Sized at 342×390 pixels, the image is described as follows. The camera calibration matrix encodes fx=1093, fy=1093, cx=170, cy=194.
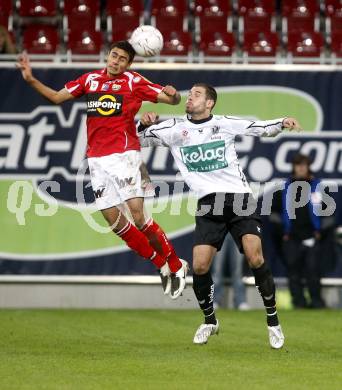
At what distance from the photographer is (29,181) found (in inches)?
617

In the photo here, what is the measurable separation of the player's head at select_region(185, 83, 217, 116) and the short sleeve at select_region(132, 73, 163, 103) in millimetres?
644

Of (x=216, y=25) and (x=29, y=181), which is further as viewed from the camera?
(x=216, y=25)

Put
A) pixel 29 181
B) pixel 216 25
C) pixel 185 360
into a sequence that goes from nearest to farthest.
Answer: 1. pixel 185 360
2. pixel 29 181
3. pixel 216 25

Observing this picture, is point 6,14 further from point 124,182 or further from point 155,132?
point 155,132

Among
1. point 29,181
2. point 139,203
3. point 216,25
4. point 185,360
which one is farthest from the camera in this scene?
point 216,25

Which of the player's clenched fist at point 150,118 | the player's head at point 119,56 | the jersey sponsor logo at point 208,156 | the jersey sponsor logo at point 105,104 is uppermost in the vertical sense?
the player's head at point 119,56

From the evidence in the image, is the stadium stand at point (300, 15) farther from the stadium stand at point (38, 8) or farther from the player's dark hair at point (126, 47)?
the player's dark hair at point (126, 47)

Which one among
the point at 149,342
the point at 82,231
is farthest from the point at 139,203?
the point at 82,231

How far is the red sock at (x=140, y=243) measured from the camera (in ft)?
35.7

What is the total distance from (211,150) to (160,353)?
1944 millimetres

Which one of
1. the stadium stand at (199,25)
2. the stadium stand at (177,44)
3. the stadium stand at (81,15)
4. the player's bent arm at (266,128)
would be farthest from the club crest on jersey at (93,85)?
the stadium stand at (81,15)

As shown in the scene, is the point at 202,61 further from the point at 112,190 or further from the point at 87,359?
the point at 87,359

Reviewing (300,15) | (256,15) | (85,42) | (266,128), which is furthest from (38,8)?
(266,128)

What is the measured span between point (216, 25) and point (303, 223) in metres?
3.50
